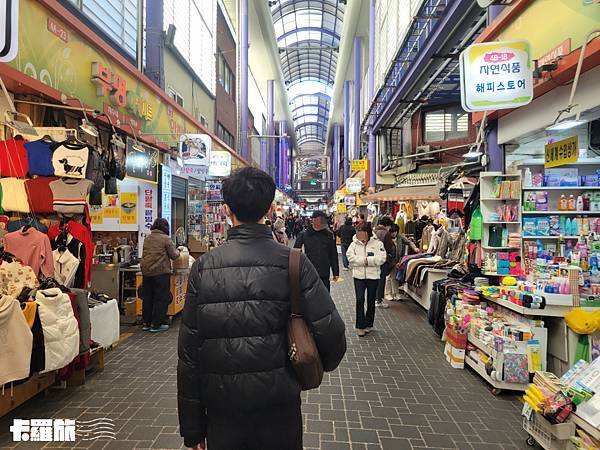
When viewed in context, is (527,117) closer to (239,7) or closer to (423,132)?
(423,132)

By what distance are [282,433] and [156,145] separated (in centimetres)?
690

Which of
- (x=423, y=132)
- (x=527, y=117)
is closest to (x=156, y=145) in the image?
(x=527, y=117)

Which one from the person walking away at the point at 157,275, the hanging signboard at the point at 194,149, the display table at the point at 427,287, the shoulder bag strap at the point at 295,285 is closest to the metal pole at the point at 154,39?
the hanging signboard at the point at 194,149

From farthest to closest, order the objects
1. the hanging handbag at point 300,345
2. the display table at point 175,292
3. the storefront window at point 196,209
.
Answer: the storefront window at point 196,209 < the display table at point 175,292 < the hanging handbag at point 300,345

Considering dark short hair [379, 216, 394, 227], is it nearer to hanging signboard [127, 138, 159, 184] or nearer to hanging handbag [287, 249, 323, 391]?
hanging signboard [127, 138, 159, 184]

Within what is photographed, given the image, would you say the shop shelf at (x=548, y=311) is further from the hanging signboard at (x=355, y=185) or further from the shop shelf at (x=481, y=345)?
the hanging signboard at (x=355, y=185)

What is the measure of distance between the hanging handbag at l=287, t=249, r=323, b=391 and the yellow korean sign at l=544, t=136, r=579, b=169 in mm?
4041

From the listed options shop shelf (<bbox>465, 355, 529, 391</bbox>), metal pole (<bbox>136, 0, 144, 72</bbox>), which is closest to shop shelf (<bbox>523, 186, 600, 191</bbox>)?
A: shop shelf (<bbox>465, 355, 529, 391</bbox>)

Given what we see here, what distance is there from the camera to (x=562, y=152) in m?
4.50

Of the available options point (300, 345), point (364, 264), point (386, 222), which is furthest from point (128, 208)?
point (300, 345)

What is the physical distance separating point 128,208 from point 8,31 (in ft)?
17.0

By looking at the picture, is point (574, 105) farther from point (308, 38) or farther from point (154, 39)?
point (308, 38)

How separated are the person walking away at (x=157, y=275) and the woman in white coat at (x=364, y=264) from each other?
279 centimetres

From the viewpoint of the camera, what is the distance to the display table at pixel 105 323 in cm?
455
